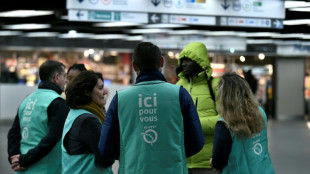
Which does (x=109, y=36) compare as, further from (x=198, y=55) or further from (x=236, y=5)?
(x=198, y=55)

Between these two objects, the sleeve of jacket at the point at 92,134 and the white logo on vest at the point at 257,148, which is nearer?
the sleeve of jacket at the point at 92,134

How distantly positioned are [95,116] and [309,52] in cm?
2404

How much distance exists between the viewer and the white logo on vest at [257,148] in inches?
162

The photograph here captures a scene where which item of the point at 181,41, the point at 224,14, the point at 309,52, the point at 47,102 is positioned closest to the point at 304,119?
the point at 309,52

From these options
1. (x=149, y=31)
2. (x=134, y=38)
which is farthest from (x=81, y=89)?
(x=134, y=38)

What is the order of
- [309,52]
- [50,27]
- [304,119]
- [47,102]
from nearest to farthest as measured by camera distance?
[47,102] < [50,27] < [309,52] < [304,119]

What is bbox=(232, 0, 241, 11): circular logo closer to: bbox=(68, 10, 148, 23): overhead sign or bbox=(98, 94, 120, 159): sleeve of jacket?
bbox=(68, 10, 148, 23): overhead sign

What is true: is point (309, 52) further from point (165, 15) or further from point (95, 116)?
point (95, 116)

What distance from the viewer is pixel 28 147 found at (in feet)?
15.9

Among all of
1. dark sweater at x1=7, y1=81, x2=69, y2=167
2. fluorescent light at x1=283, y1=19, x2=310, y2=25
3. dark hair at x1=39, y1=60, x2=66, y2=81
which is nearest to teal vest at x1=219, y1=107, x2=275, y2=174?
dark sweater at x1=7, y1=81, x2=69, y2=167

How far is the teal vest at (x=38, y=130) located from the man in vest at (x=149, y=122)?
56.9 inches

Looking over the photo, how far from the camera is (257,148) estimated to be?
4.14 meters

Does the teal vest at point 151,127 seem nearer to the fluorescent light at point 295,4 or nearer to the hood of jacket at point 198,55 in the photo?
the hood of jacket at point 198,55

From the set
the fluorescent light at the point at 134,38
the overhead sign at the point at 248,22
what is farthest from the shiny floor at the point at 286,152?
the fluorescent light at the point at 134,38
